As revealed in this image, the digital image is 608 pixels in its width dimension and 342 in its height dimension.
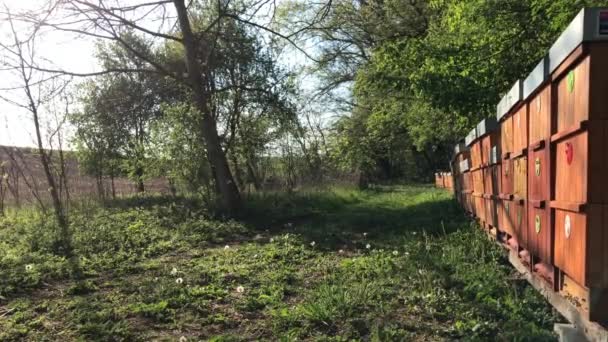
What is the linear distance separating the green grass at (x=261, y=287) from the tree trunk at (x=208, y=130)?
273 centimetres

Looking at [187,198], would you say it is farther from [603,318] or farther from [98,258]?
[603,318]

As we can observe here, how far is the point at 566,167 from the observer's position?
3.88 metres

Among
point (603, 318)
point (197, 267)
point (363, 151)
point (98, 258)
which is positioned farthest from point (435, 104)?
point (363, 151)

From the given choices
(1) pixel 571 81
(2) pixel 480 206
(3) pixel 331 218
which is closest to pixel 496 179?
(2) pixel 480 206

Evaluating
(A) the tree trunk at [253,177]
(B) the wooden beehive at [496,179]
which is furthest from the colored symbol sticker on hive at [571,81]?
(A) the tree trunk at [253,177]

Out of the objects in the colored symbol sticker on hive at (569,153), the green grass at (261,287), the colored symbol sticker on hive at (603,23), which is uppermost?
the colored symbol sticker on hive at (603,23)

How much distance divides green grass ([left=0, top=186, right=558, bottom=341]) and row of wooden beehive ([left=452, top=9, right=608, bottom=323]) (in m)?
0.69

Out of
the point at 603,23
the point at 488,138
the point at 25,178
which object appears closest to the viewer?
the point at 603,23

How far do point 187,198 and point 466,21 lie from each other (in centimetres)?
910

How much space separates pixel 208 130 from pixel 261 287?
834 centimetres

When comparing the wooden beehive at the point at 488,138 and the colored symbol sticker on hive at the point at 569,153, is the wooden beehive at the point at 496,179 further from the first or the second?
the colored symbol sticker on hive at the point at 569,153

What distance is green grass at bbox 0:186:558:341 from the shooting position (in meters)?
4.88

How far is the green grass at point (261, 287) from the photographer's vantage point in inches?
192

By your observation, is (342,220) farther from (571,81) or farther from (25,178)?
(571,81)
